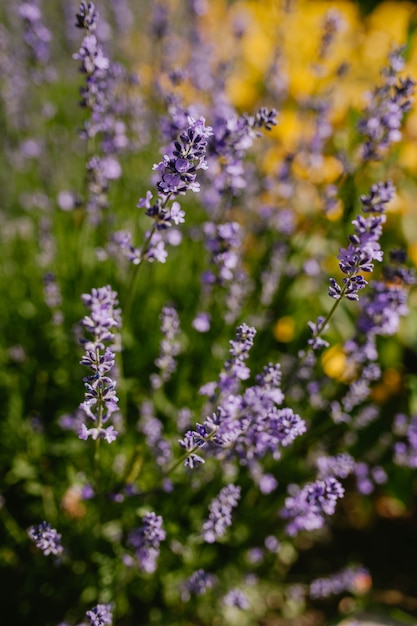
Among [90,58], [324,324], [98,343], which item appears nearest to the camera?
[98,343]

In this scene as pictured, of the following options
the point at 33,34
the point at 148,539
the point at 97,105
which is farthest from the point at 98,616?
the point at 33,34

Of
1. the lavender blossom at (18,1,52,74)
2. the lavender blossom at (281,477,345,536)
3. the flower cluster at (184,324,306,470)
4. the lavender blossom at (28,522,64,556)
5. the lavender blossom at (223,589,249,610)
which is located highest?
the lavender blossom at (18,1,52,74)

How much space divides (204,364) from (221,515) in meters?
1.20

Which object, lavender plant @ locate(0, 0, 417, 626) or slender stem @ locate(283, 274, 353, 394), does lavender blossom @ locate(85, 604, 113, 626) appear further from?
slender stem @ locate(283, 274, 353, 394)

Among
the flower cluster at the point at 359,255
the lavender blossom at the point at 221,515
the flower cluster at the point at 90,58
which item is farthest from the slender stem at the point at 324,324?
the flower cluster at the point at 90,58

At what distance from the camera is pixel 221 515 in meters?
1.86

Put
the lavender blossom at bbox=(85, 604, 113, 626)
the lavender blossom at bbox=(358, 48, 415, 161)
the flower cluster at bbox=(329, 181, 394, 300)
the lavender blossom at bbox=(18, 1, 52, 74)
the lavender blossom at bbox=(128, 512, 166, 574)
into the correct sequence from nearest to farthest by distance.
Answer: the flower cluster at bbox=(329, 181, 394, 300), the lavender blossom at bbox=(85, 604, 113, 626), the lavender blossom at bbox=(128, 512, 166, 574), the lavender blossom at bbox=(358, 48, 415, 161), the lavender blossom at bbox=(18, 1, 52, 74)

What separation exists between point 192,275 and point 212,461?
1257mm

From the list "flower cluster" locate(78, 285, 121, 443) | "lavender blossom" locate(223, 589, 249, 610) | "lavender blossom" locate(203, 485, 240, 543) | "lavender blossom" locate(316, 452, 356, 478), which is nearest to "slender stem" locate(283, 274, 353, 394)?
"lavender blossom" locate(316, 452, 356, 478)

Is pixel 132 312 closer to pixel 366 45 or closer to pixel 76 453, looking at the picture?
pixel 76 453

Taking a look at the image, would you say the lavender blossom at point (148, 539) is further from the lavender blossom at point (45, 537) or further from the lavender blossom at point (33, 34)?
the lavender blossom at point (33, 34)

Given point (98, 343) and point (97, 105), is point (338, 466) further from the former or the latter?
point (97, 105)

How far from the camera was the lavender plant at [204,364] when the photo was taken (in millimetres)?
1839

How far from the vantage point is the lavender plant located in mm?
1839
